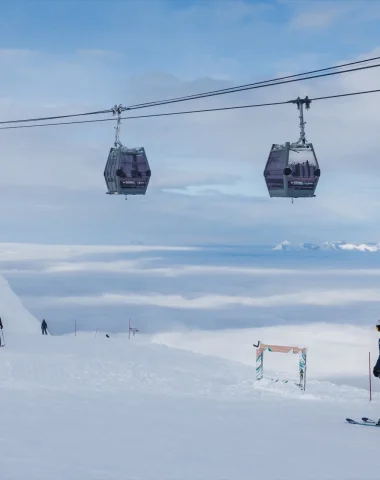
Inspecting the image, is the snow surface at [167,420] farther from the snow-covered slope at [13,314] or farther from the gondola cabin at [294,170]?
the snow-covered slope at [13,314]

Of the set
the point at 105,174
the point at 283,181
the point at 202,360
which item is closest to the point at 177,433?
the point at 283,181

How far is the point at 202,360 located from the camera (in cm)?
2639

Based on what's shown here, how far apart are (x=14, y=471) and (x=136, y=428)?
14.7 feet

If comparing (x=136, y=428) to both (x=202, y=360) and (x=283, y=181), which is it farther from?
(x=202, y=360)

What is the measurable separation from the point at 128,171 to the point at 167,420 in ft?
22.1

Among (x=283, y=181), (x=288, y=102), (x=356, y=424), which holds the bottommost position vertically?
(x=356, y=424)

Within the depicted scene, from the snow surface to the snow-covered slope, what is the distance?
1389 centimetres

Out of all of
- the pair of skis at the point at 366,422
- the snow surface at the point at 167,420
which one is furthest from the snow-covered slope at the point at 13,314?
the pair of skis at the point at 366,422

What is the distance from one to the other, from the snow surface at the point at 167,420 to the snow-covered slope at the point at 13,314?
13.9 meters

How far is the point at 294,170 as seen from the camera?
54.4 ft

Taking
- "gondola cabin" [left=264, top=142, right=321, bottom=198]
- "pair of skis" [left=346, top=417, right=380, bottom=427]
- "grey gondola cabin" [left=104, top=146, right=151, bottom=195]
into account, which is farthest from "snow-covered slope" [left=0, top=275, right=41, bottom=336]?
"pair of skis" [left=346, top=417, right=380, bottom=427]

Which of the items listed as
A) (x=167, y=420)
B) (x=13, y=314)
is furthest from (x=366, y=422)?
(x=13, y=314)

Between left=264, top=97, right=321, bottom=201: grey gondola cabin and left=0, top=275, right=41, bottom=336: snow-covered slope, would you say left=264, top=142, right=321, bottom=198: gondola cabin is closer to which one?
left=264, top=97, right=321, bottom=201: grey gondola cabin

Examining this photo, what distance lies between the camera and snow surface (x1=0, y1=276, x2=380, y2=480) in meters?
11.2
